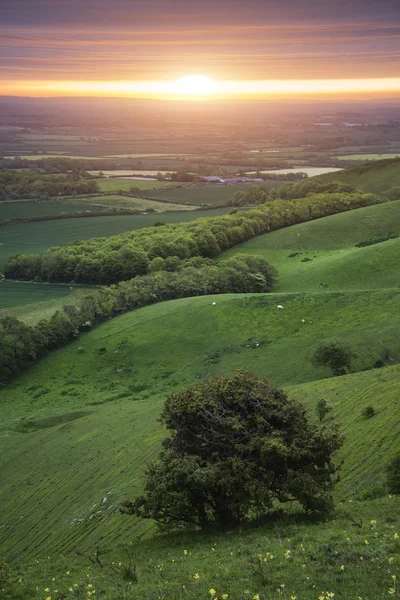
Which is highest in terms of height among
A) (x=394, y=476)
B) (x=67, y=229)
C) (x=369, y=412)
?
(x=394, y=476)

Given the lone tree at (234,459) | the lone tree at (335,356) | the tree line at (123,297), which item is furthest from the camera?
the tree line at (123,297)

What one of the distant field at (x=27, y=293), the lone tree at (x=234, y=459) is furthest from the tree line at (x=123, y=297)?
the lone tree at (x=234, y=459)

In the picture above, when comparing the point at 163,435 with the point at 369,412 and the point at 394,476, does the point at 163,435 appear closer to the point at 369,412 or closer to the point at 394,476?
the point at 369,412

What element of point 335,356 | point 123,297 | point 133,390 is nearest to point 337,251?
point 123,297

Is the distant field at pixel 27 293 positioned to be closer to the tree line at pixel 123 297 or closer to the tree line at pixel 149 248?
the tree line at pixel 149 248

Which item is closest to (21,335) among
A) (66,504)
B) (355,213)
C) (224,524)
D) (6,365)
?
(6,365)
